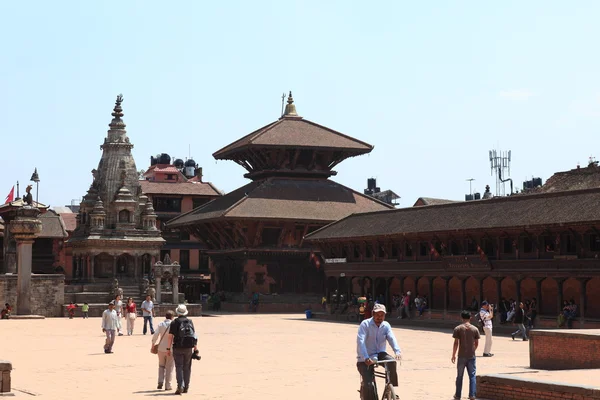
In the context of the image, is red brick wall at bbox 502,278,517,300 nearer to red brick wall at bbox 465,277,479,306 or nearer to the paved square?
red brick wall at bbox 465,277,479,306

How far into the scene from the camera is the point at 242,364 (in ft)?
85.3

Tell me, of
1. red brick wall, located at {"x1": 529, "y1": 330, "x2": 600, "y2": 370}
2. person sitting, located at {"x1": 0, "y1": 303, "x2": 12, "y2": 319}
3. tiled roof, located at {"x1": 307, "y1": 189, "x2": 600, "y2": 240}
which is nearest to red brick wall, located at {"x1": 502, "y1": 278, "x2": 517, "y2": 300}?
tiled roof, located at {"x1": 307, "y1": 189, "x2": 600, "y2": 240}

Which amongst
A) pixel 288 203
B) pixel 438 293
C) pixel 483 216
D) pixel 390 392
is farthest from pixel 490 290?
pixel 390 392

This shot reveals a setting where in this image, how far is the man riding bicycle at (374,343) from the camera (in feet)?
48.9

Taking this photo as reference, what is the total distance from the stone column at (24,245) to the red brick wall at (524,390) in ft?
140

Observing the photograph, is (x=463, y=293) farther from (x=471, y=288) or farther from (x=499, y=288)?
(x=499, y=288)

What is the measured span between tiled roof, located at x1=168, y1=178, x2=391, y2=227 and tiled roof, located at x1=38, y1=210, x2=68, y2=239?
1804cm

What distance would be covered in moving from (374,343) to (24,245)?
44.6 meters

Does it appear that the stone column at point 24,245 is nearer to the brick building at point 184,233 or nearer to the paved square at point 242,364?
the paved square at point 242,364

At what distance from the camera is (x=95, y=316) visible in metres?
62.2

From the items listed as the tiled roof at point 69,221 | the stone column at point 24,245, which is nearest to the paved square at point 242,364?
the stone column at point 24,245

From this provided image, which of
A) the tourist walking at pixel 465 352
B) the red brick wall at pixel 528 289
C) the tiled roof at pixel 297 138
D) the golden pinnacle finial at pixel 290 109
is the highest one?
the golden pinnacle finial at pixel 290 109

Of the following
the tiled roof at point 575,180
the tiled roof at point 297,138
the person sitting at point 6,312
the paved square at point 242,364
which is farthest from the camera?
the tiled roof at point 297,138

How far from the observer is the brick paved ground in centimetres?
1962
